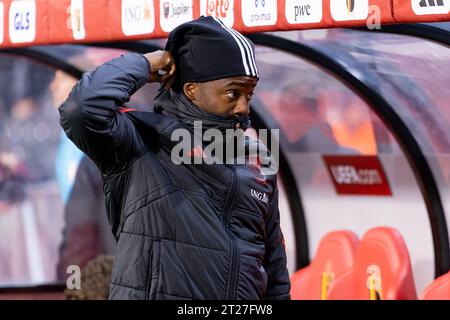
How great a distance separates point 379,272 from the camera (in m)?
6.27

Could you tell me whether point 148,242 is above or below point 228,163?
below

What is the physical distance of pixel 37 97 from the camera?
1012 centimetres

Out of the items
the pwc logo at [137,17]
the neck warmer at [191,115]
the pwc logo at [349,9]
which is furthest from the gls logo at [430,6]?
the pwc logo at [137,17]

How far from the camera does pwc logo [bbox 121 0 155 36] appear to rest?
520 cm

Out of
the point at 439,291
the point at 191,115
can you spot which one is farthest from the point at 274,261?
the point at 439,291

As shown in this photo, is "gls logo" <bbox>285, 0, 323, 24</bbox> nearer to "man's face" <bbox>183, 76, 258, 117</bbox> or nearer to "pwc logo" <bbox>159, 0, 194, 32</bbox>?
"pwc logo" <bbox>159, 0, 194, 32</bbox>

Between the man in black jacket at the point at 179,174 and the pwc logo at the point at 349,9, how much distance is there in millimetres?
1323

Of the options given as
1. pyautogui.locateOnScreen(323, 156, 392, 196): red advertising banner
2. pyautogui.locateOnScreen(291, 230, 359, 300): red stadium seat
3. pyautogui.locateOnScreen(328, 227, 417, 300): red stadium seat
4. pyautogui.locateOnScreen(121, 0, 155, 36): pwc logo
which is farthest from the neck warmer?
pyautogui.locateOnScreen(323, 156, 392, 196): red advertising banner

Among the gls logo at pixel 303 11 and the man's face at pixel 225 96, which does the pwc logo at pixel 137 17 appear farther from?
the man's face at pixel 225 96

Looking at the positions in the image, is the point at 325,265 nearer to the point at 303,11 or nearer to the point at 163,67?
the point at 303,11

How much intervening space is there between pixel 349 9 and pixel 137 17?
4.31ft
